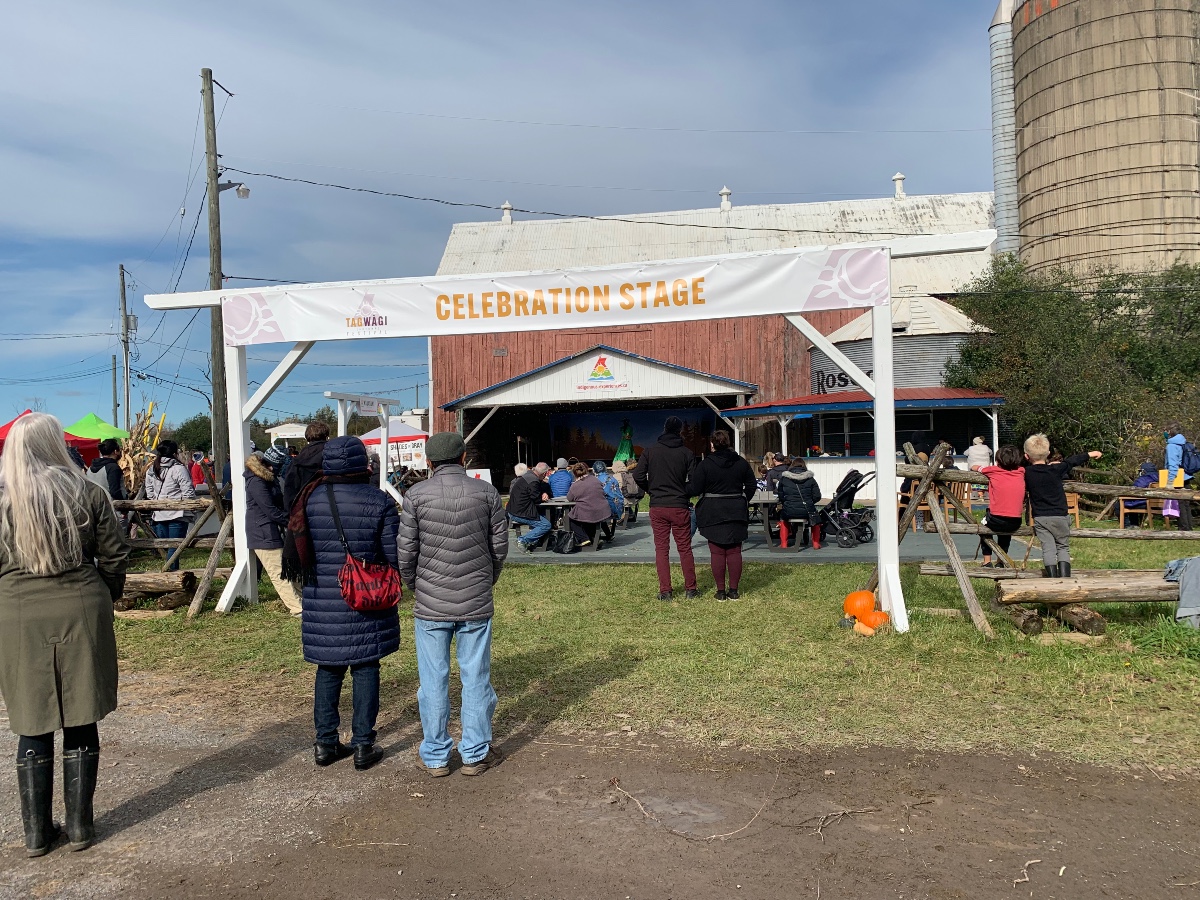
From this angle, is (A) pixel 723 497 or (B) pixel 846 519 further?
A: (B) pixel 846 519

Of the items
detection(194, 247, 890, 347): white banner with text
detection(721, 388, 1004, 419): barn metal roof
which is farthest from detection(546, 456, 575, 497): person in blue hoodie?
detection(721, 388, 1004, 419): barn metal roof

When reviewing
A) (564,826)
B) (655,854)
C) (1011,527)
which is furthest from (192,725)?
(1011,527)

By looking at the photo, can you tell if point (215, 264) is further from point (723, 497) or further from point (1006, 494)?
point (1006, 494)

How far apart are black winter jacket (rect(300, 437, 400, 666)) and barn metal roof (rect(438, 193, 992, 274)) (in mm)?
27993

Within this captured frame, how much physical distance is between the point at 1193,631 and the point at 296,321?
7.79 metres

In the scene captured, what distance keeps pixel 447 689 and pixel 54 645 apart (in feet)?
5.43

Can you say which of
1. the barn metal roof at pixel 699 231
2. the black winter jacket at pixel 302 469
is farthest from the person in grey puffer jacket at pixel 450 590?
the barn metal roof at pixel 699 231

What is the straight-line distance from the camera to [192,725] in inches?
206

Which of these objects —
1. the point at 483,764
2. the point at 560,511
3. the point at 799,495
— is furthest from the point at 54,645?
the point at 560,511

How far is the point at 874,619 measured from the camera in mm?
Result: 6891

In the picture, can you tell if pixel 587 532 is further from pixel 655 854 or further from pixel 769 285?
pixel 655 854

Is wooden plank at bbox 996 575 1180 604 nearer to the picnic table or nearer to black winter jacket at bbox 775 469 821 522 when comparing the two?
black winter jacket at bbox 775 469 821 522

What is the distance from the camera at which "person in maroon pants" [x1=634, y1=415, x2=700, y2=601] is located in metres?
8.52

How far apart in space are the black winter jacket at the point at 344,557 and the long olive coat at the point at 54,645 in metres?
0.95
